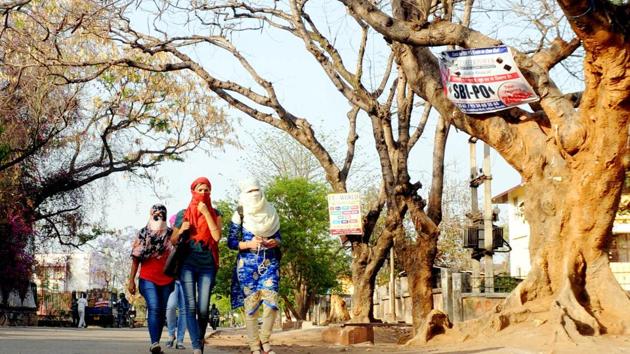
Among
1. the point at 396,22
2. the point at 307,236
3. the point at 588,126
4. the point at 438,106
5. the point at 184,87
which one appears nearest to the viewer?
the point at 588,126

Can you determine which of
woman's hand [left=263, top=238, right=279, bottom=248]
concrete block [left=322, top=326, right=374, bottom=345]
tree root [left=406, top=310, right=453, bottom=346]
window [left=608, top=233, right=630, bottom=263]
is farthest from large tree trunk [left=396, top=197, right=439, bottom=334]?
window [left=608, top=233, right=630, bottom=263]

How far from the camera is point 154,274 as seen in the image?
10.7 meters

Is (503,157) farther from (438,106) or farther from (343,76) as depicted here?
(343,76)

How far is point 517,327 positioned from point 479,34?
3668 mm

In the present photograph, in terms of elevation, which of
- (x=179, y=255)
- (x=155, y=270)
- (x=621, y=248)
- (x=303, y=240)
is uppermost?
(x=303, y=240)

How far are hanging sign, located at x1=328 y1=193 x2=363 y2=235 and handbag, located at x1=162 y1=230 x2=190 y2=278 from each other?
9.34 meters

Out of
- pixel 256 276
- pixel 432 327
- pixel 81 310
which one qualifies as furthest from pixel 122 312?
pixel 256 276

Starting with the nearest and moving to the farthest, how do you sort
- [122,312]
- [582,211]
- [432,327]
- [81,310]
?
[582,211] < [432,327] < [81,310] < [122,312]

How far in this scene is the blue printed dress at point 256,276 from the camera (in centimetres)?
994

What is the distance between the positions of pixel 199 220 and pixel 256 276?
2.74 ft

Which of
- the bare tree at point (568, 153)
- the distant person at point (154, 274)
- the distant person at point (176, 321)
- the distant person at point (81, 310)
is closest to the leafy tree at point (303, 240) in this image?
the distant person at point (81, 310)

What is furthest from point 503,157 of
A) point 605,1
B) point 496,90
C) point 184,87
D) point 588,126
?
point 184,87

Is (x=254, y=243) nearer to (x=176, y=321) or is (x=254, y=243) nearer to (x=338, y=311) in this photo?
(x=176, y=321)

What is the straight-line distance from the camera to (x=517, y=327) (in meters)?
11.7
